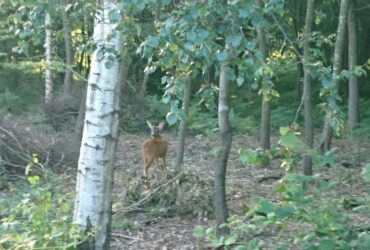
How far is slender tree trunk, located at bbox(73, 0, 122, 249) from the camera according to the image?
691cm

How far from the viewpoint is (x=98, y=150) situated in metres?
7.00

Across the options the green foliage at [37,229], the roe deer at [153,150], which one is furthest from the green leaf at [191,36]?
the roe deer at [153,150]

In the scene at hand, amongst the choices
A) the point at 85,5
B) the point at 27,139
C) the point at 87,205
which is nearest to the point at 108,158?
the point at 87,205

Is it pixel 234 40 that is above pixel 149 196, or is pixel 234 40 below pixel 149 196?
above

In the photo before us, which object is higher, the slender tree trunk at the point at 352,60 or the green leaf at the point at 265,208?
the slender tree trunk at the point at 352,60

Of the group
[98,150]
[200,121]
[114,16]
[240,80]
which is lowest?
[98,150]

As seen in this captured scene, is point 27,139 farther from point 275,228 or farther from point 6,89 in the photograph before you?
point 6,89

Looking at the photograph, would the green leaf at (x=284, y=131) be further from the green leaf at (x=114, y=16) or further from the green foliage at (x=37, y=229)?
the green foliage at (x=37, y=229)

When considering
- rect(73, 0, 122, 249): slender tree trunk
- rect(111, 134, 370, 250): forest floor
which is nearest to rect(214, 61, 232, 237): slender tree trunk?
rect(111, 134, 370, 250): forest floor

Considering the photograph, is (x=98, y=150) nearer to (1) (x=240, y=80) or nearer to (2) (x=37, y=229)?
(2) (x=37, y=229)

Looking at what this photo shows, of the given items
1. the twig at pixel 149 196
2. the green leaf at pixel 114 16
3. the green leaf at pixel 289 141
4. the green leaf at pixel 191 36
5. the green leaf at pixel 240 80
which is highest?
the green leaf at pixel 114 16

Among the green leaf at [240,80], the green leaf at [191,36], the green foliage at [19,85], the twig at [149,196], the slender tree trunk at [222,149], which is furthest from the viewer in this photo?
Result: the green foliage at [19,85]

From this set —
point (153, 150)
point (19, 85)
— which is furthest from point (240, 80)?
point (19, 85)

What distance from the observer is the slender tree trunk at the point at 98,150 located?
691 cm
